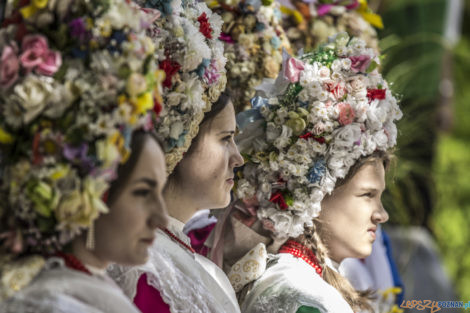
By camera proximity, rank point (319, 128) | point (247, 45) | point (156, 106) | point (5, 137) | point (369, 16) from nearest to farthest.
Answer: point (5, 137)
point (156, 106)
point (319, 128)
point (247, 45)
point (369, 16)

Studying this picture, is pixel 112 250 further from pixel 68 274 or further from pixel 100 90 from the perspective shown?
pixel 100 90

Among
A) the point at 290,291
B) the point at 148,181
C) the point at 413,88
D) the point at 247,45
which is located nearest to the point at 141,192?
the point at 148,181

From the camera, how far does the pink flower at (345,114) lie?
10.9ft

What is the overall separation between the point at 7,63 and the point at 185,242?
1.27m

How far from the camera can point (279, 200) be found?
338 cm

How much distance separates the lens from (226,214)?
347 centimetres

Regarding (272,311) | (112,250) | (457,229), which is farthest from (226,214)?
(457,229)

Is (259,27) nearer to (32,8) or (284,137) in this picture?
(284,137)

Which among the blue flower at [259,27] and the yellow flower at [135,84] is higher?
the yellow flower at [135,84]

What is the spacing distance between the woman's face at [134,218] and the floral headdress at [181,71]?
74 cm

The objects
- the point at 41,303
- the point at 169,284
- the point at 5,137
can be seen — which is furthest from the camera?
the point at 169,284

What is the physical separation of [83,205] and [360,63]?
6.21ft

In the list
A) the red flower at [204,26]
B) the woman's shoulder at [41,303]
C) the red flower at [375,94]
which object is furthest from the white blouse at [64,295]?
the red flower at [375,94]

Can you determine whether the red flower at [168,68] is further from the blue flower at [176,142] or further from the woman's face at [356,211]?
the woman's face at [356,211]
